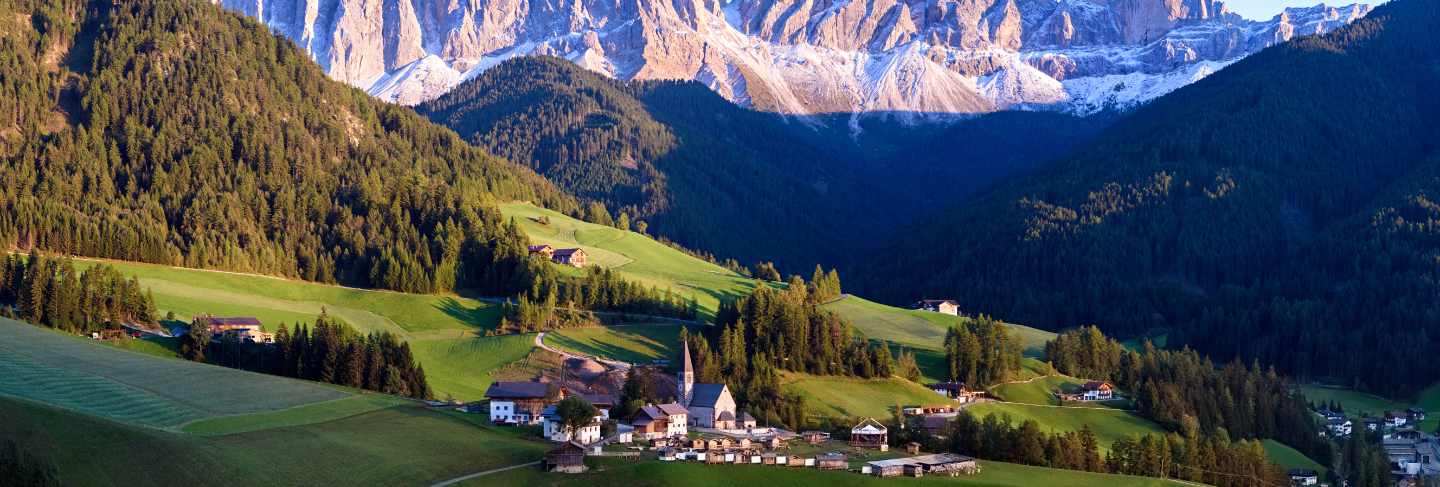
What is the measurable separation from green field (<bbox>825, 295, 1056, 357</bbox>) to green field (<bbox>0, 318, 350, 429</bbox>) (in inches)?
2686

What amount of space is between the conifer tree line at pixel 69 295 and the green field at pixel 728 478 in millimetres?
48611

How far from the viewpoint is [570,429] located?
92.5 metres

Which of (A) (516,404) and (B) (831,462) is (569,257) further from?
(B) (831,462)

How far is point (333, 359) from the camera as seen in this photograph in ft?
362

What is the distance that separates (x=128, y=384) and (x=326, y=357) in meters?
23.9

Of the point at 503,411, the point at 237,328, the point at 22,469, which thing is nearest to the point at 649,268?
the point at 237,328

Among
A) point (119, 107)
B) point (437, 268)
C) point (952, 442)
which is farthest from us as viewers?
point (119, 107)

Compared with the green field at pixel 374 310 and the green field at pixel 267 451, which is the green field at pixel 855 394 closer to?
the green field at pixel 374 310

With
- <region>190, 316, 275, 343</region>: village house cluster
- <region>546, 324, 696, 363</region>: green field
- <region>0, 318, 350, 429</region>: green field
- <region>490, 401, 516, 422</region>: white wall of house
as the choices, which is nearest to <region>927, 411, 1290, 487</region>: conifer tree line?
<region>490, 401, 516, 422</region>: white wall of house

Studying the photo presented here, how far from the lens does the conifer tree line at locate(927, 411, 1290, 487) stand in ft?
333

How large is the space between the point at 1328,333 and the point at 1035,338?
44.7 metres

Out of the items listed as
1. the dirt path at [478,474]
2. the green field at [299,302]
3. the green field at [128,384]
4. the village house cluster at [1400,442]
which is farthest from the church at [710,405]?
the village house cluster at [1400,442]

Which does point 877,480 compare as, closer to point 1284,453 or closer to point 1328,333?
point 1284,453

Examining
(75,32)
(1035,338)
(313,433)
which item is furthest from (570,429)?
(75,32)
